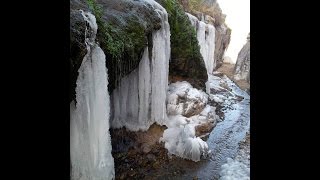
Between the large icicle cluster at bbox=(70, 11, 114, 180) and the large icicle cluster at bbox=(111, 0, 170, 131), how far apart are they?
2.80 m

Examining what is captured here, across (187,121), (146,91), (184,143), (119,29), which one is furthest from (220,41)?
(119,29)

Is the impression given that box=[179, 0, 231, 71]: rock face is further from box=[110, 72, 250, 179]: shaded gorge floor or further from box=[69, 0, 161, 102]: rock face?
box=[69, 0, 161, 102]: rock face

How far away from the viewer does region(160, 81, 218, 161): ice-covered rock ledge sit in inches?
408

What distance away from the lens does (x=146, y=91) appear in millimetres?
10570

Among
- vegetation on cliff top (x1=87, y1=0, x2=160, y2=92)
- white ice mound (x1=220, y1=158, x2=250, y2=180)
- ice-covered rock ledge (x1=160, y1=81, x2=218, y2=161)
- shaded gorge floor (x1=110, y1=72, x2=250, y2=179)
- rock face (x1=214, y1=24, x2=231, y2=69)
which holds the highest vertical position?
rock face (x1=214, y1=24, x2=231, y2=69)

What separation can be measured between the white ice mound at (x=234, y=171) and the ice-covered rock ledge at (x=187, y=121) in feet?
3.33

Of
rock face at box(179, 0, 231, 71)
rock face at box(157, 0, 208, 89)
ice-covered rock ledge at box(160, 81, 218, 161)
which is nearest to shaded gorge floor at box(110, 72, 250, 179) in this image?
ice-covered rock ledge at box(160, 81, 218, 161)

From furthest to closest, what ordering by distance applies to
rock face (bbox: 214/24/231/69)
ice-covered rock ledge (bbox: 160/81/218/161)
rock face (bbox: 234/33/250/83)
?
rock face (bbox: 214/24/231/69) → rock face (bbox: 234/33/250/83) → ice-covered rock ledge (bbox: 160/81/218/161)

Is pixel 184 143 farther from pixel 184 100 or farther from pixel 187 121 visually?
pixel 184 100

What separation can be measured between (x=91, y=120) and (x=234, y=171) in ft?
17.5

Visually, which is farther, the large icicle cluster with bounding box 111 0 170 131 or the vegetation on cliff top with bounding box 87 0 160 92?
the large icicle cluster with bounding box 111 0 170 131

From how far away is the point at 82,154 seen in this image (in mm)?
6484
